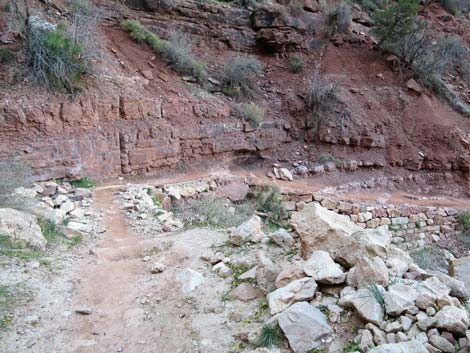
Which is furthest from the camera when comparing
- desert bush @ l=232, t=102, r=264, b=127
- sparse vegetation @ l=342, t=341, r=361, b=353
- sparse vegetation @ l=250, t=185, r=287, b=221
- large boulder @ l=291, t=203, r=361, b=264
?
desert bush @ l=232, t=102, r=264, b=127

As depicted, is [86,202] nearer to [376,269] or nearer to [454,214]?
[376,269]

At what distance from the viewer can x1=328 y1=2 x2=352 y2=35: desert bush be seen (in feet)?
52.4

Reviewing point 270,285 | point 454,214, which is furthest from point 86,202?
point 454,214

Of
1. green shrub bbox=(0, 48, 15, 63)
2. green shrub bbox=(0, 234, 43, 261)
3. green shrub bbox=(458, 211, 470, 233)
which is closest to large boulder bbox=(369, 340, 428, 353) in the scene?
green shrub bbox=(0, 234, 43, 261)

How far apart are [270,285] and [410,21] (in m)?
14.6

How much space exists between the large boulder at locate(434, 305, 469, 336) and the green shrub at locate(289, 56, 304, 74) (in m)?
13.4

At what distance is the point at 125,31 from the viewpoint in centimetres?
1199

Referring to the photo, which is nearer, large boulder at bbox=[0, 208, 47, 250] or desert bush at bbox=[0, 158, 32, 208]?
large boulder at bbox=[0, 208, 47, 250]

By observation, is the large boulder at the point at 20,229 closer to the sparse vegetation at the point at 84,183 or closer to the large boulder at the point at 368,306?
the sparse vegetation at the point at 84,183

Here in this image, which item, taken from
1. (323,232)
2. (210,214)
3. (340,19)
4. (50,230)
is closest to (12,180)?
(50,230)

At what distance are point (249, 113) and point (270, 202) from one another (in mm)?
3443

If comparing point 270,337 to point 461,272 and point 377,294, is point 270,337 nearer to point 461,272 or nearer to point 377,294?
point 377,294

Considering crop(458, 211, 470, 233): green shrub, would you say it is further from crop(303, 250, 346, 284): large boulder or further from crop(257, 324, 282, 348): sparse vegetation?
crop(257, 324, 282, 348): sparse vegetation

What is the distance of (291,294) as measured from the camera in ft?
9.93
